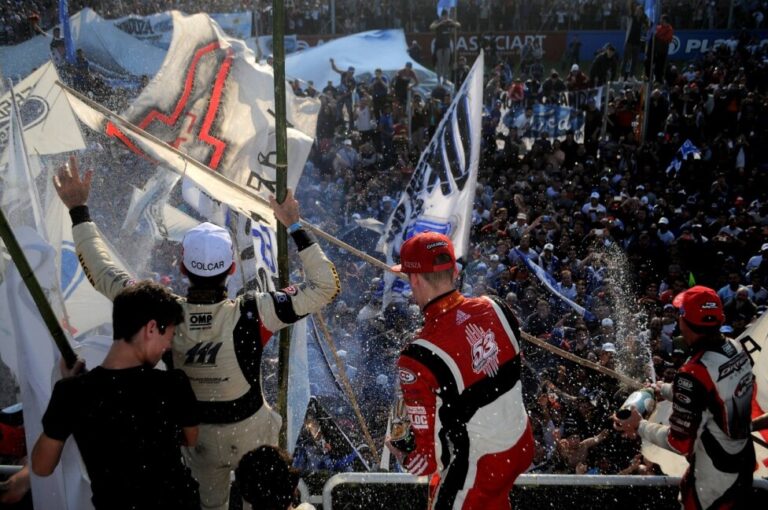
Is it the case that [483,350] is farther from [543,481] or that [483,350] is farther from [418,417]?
[543,481]

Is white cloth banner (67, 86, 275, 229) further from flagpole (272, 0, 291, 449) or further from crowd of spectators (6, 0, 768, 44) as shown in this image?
crowd of spectators (6, 0, 768, 44)

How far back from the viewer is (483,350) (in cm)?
274

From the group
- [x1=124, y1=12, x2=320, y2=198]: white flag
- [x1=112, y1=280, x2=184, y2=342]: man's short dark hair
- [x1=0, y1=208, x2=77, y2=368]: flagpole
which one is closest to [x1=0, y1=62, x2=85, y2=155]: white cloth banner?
[x1=124, y1=12, x2=320, y2=198]: white flag

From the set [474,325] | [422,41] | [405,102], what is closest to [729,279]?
[474,325]

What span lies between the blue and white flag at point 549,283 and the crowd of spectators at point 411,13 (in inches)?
613

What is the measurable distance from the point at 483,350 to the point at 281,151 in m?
1.23

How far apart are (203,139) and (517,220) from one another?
6.86 metres

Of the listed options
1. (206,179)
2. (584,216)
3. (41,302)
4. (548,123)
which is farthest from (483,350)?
(548,123)

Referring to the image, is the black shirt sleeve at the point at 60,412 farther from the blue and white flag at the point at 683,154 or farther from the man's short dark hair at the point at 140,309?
the blue and white flag at the point at 683,154

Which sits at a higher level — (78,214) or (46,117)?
(46,117)

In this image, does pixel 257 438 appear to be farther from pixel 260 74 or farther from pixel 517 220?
pixel 517 220

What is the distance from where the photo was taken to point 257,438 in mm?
3225

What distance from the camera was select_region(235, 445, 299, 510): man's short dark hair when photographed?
90.7 inches

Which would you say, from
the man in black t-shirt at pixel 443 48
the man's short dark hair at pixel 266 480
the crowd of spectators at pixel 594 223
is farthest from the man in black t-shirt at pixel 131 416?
the man in black t-shirt at pixel 443 48
